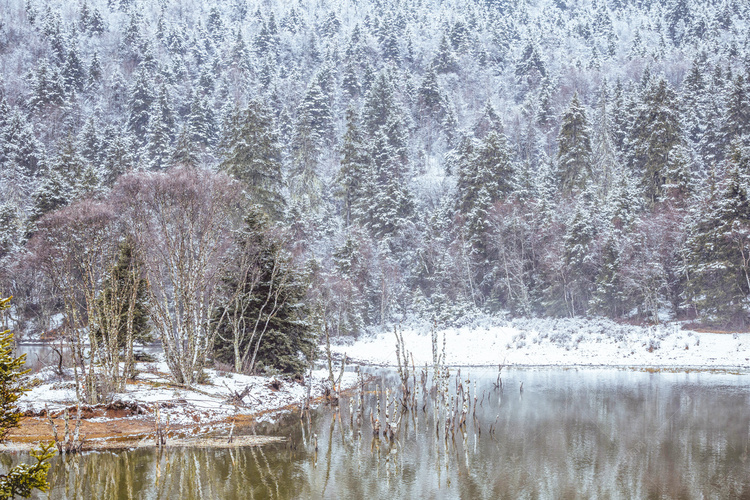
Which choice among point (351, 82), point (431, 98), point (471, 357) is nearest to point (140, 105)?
point (351, 82)

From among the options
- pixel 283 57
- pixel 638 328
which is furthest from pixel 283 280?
pixel 283 57

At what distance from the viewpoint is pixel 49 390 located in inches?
737

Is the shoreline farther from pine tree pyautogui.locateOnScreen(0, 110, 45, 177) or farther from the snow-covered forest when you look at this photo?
pine tree pyautogui.locateOnScreen(0, 110, 45, 177)

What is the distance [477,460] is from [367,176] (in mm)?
50890

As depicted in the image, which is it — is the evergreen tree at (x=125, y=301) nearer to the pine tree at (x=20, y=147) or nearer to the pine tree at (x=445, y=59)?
the pine tree at (x=20, y=147)

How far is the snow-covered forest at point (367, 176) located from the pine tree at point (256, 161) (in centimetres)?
27

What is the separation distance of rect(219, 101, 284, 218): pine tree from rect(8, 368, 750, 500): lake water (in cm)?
2922

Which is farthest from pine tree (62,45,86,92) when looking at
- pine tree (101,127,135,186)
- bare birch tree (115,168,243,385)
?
bare birch tree (115,168,243,385)

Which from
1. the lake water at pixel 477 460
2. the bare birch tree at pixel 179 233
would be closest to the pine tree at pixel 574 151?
the lake water at pixel 477 460

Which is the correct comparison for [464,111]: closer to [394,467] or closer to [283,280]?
[283,280]

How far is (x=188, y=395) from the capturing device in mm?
19328

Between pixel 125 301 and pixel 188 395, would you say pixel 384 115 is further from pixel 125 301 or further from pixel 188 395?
pixel 188 395

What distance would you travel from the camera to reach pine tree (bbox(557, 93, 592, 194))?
5794 centimetres

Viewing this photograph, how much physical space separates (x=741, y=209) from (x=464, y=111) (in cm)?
5830
